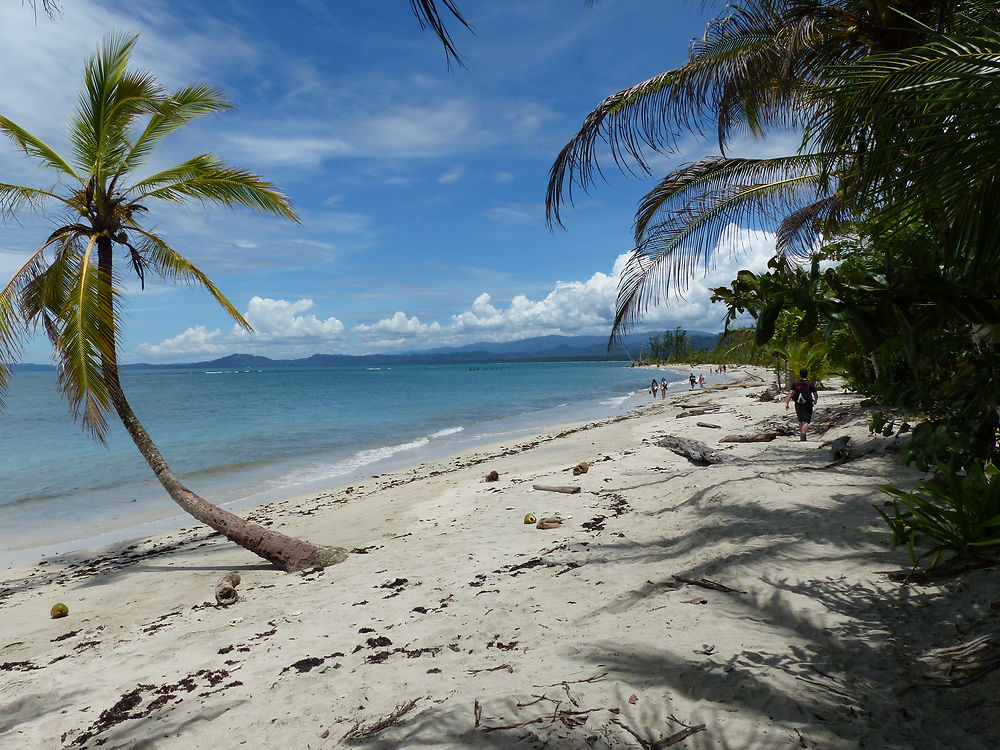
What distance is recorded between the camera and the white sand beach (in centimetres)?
256

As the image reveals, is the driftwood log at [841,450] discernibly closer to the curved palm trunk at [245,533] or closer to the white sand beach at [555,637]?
the white sand beach at [555,637]

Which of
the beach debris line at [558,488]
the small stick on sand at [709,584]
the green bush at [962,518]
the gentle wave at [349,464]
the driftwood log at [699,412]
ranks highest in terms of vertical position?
the green bush at [962,518]

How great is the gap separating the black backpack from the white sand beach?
7.93 feet

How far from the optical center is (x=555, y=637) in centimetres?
381

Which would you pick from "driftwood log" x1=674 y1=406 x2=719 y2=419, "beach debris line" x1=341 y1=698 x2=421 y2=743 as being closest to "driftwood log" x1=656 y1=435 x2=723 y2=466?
"beach debris line" x1=341 y1=698 x2=421 y2=743

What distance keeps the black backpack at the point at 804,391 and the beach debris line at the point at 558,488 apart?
5.10 m

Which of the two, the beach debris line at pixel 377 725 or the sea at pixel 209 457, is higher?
the beach debris line at pixel 377 725

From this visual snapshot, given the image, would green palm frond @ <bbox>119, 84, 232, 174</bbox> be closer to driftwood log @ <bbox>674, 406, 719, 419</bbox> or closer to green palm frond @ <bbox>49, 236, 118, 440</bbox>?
green palm frond @ <bbox>49, 236, 118, 440</bbox>

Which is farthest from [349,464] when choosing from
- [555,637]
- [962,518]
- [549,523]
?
[962,518]

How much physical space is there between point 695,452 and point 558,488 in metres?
2.51

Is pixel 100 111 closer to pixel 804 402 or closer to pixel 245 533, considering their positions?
pixel 245 533

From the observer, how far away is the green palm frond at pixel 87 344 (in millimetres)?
5871

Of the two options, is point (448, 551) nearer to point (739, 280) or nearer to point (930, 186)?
point (739, 280)

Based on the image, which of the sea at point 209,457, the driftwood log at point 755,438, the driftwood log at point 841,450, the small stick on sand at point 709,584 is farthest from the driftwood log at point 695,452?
the sea at point 209,457
